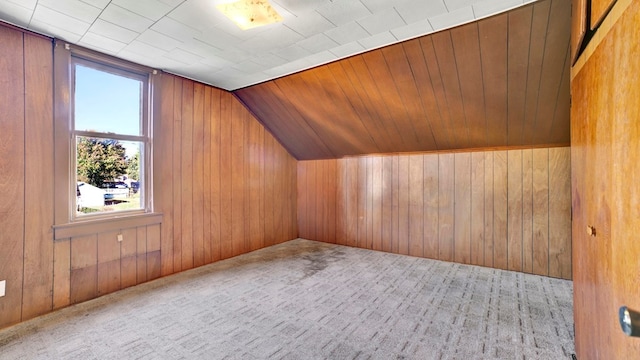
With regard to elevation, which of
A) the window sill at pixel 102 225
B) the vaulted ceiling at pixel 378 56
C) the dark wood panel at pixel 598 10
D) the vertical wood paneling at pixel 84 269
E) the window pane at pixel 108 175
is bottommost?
the vertical wood paneling at pixel 84 269

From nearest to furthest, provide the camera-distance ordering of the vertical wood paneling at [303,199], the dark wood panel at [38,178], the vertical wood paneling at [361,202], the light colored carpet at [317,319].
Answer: the light colored carpet at [317,319] < the dark wood panel at [38,178] < the vertical wood paneling at [361,202] < the vertical wood paneling at [303,199]

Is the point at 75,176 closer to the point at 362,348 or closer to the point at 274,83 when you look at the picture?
the point at 274,83

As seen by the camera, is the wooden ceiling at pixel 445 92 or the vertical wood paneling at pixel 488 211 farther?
the vertical wood paneling at pixel 488 211

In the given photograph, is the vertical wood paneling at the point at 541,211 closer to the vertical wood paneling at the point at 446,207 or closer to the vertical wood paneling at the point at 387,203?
the vertical wood paneling at the point at 446,207

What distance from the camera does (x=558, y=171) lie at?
2846mm

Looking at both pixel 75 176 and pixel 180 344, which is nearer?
pixel 180 344

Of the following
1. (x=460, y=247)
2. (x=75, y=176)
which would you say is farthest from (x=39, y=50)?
(x=460, y=247)

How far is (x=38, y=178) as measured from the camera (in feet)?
7.12

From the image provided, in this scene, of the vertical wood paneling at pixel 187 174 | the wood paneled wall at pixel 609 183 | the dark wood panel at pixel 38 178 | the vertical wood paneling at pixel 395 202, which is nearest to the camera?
the wood paneled wall at pixel 609 183

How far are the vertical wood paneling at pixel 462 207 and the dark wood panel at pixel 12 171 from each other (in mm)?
4171

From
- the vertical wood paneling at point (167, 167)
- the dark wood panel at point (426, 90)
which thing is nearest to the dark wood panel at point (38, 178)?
the vertical wood paneling at point (167, 167)

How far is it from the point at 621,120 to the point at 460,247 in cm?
281

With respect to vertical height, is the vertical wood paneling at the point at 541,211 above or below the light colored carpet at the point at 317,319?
above

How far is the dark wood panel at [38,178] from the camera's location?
83.3 inches
